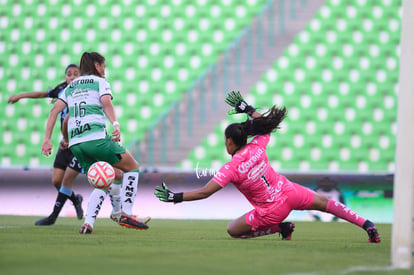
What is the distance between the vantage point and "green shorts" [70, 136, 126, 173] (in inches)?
208

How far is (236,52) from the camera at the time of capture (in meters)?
11.7

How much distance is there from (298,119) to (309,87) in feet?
2.21

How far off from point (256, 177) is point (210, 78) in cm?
670

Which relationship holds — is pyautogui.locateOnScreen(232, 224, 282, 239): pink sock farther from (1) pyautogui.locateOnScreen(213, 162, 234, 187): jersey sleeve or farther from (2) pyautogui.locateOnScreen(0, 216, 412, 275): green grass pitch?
(1) pyautogui.locateOnScreen(213, 162, 234, 187): jersey sleeve

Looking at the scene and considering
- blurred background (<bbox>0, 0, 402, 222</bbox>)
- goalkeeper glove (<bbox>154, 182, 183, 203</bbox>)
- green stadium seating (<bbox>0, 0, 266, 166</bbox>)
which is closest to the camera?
goalkeeper glove (<bbox>154, 182, 183, 203</bbox>)

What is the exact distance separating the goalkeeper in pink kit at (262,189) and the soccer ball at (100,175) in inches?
32.8

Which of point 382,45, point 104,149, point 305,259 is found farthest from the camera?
point 382,45

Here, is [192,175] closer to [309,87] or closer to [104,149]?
[309,87]

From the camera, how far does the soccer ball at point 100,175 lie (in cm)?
513

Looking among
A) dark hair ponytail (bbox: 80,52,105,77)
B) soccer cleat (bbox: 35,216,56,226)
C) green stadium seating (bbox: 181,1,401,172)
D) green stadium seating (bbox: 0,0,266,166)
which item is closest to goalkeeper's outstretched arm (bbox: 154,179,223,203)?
dark hair ponytail (bbox: 80,52,105,77)

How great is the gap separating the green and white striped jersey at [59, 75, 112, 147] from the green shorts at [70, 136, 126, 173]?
0.04 meters

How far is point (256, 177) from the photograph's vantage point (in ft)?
16.3

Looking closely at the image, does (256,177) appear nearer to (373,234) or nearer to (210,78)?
(373,234)

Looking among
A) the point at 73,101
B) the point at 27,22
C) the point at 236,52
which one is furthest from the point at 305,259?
the point at 27,22
